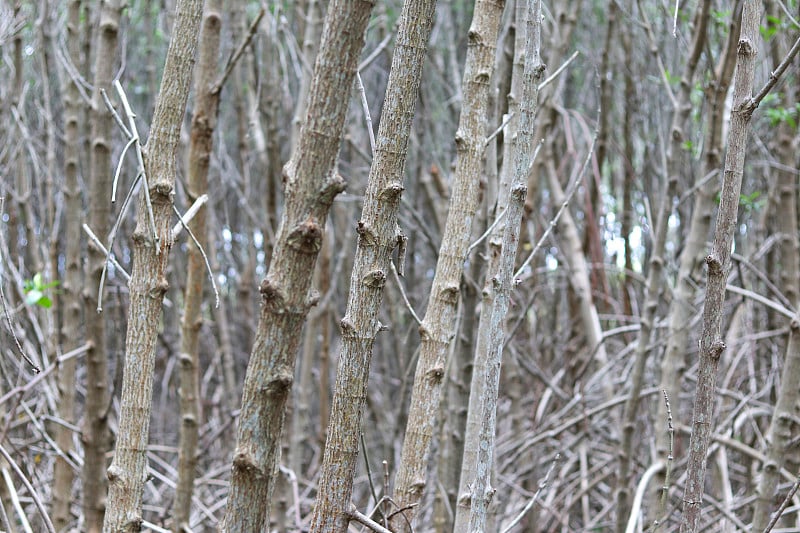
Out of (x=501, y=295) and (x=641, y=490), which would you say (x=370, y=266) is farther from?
(x=641, y=490)

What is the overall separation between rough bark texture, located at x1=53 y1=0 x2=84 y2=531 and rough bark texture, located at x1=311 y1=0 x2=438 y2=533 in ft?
4.18

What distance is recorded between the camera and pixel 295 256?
71 cm

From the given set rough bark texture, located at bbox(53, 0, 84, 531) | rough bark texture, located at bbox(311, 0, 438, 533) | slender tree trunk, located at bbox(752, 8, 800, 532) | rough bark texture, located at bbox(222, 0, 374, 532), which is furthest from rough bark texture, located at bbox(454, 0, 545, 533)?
rough bark texture, located at bbox(53, 0, 84, 531)

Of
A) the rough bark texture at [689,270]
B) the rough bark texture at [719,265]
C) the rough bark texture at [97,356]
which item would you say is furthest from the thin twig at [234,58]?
the rough bark texture at [689,270]

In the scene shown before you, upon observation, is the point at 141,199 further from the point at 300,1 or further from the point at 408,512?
the point at 300,1

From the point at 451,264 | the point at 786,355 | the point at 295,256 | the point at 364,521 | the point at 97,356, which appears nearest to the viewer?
the point at 295,256

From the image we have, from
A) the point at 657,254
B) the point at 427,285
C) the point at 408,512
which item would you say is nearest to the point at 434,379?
the point at 408,512

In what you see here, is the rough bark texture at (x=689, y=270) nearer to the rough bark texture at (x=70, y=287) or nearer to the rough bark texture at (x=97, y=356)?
the rough bark texture at (x=97, y=356)

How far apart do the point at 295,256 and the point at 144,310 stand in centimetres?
50

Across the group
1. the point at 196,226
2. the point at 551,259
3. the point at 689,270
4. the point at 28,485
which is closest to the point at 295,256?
the point at 28,485

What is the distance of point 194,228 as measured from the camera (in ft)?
5.64

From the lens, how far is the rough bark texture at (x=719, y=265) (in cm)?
95

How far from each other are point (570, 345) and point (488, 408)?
8.38 ft

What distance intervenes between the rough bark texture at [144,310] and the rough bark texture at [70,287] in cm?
94
